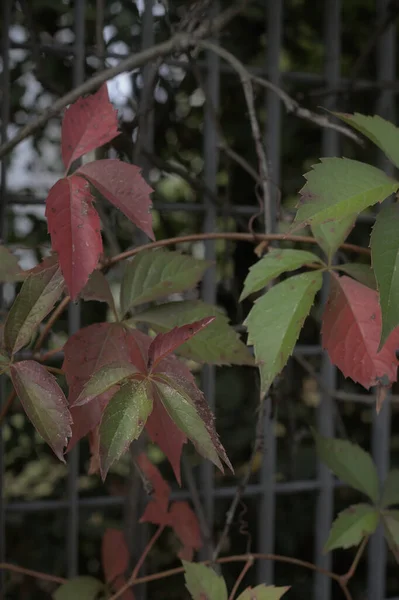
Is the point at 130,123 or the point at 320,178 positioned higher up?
the point at 130,123

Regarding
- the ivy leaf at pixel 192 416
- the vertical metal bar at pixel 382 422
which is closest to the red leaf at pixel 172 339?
the ivy leaf at pixel 192 416

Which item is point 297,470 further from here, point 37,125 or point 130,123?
point 37,125

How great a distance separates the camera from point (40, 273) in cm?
79

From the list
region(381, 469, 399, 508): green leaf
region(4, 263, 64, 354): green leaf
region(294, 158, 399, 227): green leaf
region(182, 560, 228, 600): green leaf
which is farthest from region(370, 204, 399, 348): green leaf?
region(381, 469, 399, 508): green leaf

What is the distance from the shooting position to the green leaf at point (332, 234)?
94cm

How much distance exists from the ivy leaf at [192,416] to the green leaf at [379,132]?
0.36 m

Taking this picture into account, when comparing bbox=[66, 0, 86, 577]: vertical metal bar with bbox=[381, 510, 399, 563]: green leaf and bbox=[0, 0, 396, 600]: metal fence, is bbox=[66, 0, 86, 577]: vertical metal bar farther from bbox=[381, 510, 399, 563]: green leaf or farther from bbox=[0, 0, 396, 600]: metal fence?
bbox=[381, 510, 399, 563]: green leaf

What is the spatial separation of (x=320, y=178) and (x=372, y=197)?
0.19 ft

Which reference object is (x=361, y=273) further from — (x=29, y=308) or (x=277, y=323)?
(x=29, y=308)

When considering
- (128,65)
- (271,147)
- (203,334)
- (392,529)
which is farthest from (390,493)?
(128,65)

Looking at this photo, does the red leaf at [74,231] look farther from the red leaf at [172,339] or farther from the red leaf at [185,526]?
the red leaf at [185,526]

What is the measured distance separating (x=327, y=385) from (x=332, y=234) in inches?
23.3

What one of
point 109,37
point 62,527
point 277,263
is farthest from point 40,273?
point 62,527

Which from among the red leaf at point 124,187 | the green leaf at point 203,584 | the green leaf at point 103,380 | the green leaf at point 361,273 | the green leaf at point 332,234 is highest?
the red leaf at point 124,187
